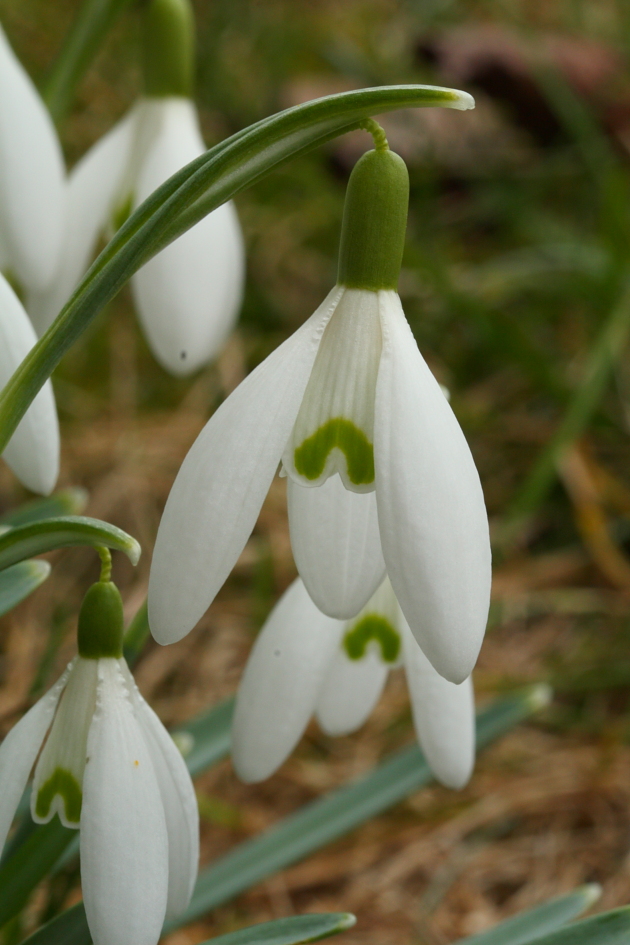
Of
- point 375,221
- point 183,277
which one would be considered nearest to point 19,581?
point 183,277

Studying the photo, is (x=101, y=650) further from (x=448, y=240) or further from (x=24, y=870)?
(x=448, y=240)

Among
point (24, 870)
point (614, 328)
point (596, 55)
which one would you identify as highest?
point (596, 55)

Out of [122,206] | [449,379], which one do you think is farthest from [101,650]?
[449,379]

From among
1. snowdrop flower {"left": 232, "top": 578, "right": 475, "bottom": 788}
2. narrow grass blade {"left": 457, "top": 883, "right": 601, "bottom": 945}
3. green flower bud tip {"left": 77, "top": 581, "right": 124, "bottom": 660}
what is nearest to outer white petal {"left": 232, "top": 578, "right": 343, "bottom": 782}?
snowdrop flower {"left": 232, "top": 578, "right": 475, "bottom": 788}

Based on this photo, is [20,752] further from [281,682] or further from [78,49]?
[78,49]

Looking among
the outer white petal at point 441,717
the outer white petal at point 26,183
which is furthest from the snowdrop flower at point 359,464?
the outer white petal at point 26,183

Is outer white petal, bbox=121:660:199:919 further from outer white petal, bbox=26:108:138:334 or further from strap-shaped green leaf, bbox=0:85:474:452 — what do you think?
outer white petal, bbox=26:108:138:334
